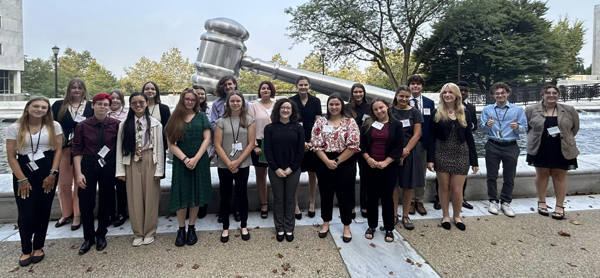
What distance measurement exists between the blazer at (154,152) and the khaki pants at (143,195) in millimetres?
47

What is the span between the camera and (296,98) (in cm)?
366

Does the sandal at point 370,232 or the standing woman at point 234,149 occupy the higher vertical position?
the standing woman at point 234,149

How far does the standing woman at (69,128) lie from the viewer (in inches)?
129

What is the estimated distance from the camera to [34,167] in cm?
262

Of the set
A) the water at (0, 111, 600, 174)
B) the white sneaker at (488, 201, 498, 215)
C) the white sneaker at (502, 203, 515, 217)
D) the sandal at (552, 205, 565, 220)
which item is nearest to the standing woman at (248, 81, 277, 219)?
the water at (0, 111, 600, 174)

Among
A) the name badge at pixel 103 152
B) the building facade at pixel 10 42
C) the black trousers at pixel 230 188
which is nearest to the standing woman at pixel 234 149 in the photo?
the black trousers at pixel 230 188

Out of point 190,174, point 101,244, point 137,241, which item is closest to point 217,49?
point 190,174

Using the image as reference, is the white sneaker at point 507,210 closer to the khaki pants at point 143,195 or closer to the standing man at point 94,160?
the khaki pants at point 143,195

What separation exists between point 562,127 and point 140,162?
15.1 feet

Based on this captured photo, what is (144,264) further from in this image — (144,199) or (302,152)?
(302,152)

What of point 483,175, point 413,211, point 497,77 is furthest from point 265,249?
point 497,77

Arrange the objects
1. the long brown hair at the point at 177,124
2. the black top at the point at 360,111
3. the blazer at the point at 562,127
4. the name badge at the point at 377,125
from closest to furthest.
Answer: the long brown hair at the point at 177,124 → the name badge at the point at 377,125 → the blazer at the point at 562,127 → the black top at the point at 360,111

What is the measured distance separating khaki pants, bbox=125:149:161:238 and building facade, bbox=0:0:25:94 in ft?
143

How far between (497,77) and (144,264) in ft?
111
